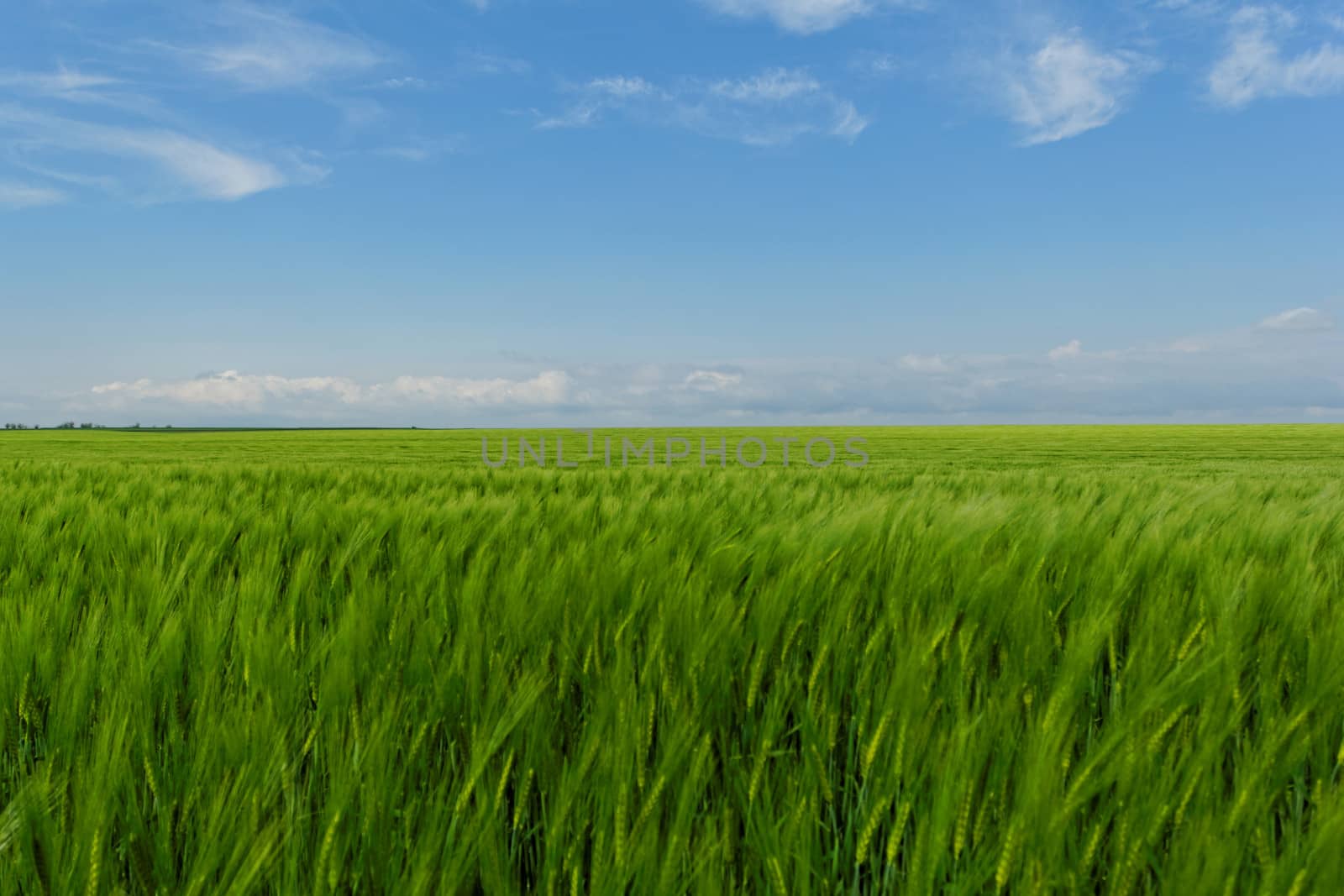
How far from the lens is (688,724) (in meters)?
0.93

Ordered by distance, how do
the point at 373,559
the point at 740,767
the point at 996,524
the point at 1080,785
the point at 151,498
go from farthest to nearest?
the point at 151,498
the point at 996,524
the point at 373,559
the point at 740,767
the point at 1080,785

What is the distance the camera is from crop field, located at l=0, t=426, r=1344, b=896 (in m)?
0.78

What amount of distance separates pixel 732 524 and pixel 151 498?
8.82 ft

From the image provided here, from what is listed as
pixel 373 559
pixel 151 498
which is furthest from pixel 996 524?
pixel 151 498

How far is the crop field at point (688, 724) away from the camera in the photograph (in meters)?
0.78

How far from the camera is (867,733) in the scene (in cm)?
103

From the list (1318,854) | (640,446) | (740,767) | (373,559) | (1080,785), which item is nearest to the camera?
(1318,854)

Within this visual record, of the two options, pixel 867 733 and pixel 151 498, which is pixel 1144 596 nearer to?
pixel 867 733

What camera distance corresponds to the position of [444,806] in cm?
81

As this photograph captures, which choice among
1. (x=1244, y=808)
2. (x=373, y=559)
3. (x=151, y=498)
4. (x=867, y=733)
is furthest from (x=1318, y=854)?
(x=151, y=498)

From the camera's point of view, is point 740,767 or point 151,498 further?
point 151,498

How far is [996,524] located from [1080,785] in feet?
4.95

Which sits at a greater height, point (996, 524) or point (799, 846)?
point (996, 524)

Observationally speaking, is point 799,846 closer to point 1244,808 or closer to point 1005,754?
A: point 1005,754
